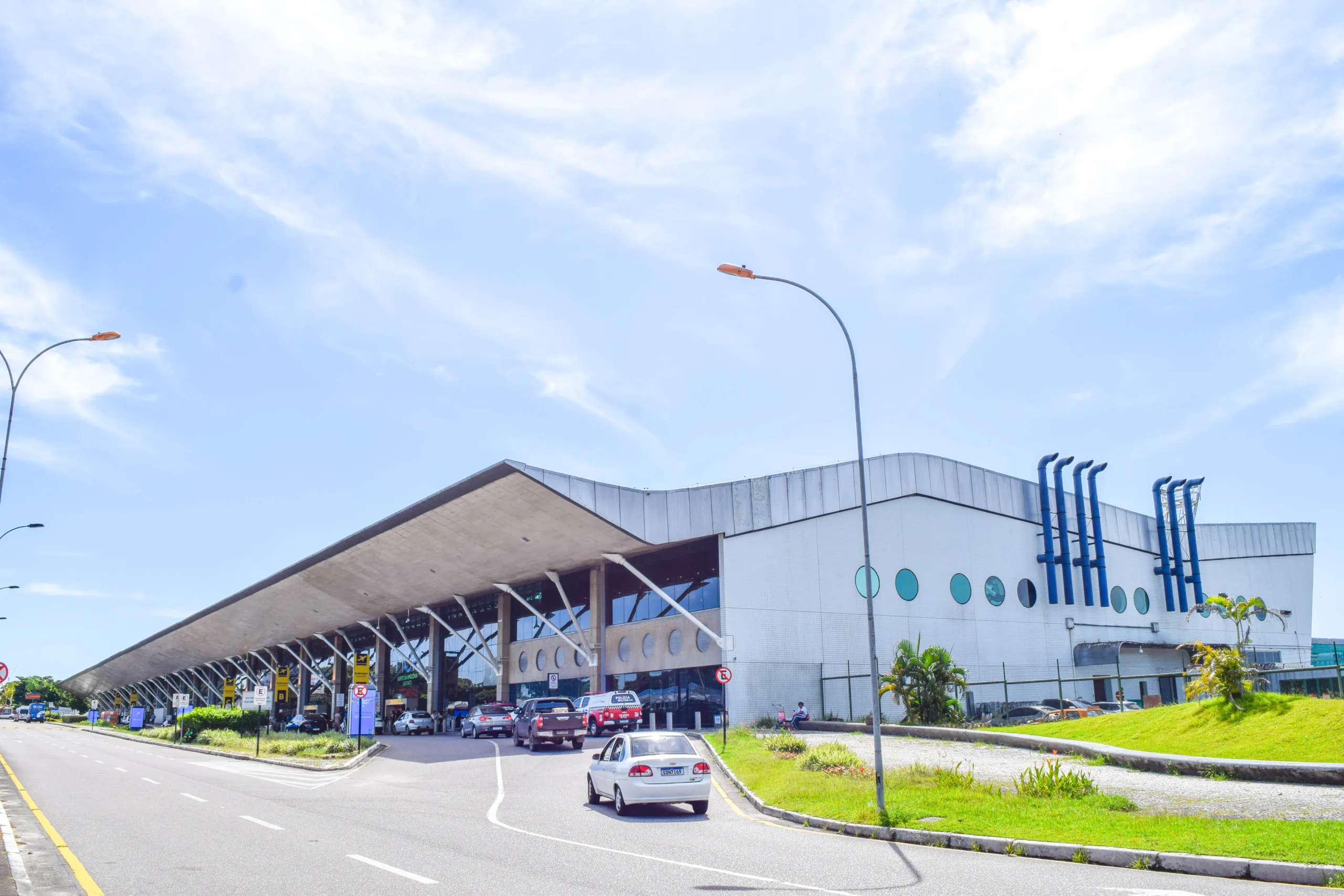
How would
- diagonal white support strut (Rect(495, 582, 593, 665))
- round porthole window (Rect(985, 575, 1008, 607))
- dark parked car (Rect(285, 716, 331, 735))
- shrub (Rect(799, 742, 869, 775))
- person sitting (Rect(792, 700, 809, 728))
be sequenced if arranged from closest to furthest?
shrub (Rect(799, 742, 869, 775)), person sitting (Rect(792, 700, 809, 728)), round porthole window (Rect(985, 575, 1008, 607)), diagonal white support strut (Rect(495, 582, 593, 665)), dark parked car (Rect(285, 716, 331, 735))

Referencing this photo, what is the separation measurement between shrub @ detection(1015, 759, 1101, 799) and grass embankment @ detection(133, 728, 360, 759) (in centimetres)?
2471

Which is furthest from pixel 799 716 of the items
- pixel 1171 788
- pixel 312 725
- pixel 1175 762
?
pixel 312 725

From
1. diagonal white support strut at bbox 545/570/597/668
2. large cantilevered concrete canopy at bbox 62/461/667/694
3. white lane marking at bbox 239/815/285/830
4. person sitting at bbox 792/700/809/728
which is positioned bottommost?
person sitting at bbox 792/700/809/728

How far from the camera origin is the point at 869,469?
45156 mm

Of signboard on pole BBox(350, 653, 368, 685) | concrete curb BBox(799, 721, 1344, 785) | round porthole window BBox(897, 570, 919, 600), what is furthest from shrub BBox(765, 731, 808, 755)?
round porthole window BBox(897, 570, 919, 600)

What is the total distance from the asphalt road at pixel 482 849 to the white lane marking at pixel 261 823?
8 centimetres

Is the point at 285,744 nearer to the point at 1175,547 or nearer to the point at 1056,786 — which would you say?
the point at 1056,786

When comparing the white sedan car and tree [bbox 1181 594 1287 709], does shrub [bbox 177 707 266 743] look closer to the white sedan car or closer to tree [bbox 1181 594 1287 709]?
the white sedan car

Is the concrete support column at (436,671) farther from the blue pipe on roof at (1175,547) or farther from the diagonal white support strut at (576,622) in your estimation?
the blue pipe on roof at (1175,547)

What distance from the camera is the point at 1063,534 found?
52.0 m

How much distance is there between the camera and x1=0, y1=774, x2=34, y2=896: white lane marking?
10018 mm

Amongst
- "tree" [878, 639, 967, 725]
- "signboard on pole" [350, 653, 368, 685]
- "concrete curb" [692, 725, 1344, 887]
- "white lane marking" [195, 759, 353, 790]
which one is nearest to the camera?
"concrete curb" [692, 725, 1344, 887]

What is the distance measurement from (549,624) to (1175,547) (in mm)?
35299

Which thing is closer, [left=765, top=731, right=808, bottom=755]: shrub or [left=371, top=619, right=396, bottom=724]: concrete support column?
[left=765, top=731, right=808, bottom=755]: shrub
